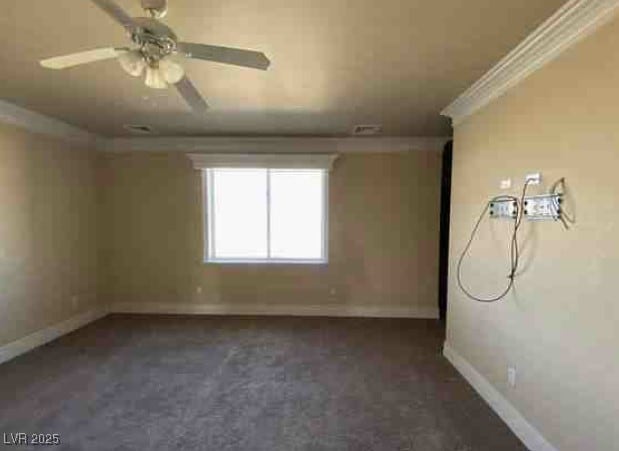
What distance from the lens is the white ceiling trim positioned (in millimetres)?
5586

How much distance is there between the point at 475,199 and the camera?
3.51 metres

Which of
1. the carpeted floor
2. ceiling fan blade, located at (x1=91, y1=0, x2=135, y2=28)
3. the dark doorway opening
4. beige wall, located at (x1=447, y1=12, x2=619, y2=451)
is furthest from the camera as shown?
the dark doorway opening

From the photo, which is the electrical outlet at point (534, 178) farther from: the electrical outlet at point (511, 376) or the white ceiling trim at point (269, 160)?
the white ceiling trim at point (269, 160)

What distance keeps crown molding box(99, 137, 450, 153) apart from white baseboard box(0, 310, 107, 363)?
2318 millimetres

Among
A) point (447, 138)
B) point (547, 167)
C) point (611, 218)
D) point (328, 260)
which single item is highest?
point (447, 138)

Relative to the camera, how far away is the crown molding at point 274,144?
559cm

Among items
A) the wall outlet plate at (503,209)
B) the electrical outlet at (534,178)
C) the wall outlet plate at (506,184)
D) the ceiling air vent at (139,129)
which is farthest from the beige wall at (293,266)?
the electrical outlet at (534,178)

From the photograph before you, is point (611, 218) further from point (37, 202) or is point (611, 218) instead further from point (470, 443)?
point (37, 202)

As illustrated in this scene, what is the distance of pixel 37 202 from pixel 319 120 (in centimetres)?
320

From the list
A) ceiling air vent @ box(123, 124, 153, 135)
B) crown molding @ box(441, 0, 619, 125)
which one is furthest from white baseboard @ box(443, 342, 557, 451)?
ceiling air vent @ box(123, 124, 153, 135)

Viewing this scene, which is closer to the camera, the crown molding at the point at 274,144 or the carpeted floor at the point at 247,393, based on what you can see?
the carpeted floor at the point at 247,393

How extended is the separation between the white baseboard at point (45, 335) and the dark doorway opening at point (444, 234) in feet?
15.5

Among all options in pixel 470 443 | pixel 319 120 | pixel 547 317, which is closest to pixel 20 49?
pixel 319 120

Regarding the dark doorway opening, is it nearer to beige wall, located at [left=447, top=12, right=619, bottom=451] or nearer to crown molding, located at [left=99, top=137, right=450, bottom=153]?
crown molding, located at [left=99, top=137, right=450, bottom=153]
